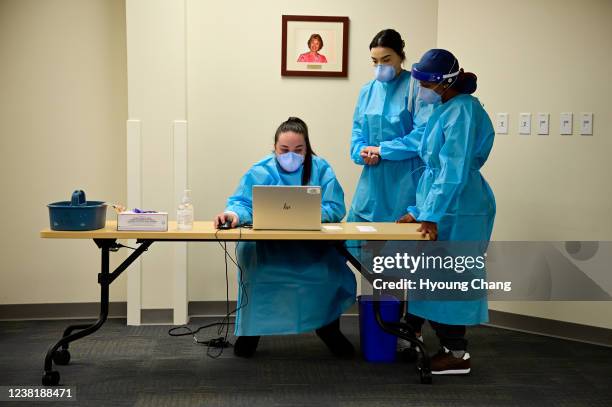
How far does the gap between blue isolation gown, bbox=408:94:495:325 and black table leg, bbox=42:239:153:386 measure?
1258 mm

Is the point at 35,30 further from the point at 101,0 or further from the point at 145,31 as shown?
the point at 145,31

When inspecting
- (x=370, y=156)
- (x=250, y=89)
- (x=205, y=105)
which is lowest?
(x=370, y=156)

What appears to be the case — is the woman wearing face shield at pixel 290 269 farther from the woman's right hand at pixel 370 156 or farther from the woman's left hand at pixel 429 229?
the woman's left hand at pixel 429 229

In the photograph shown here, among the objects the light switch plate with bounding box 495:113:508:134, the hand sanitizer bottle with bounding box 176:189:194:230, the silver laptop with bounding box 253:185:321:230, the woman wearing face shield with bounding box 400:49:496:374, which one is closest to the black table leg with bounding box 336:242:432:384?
the woman wearing face shield with bounding box 400:49:496:374

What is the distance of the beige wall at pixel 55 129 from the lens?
402 centimetres

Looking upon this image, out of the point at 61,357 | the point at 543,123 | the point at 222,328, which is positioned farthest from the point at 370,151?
the point at 61,357

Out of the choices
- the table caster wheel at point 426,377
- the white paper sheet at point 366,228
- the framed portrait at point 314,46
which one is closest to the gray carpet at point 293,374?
the table caster wheel at point 426,377

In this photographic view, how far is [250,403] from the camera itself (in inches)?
111

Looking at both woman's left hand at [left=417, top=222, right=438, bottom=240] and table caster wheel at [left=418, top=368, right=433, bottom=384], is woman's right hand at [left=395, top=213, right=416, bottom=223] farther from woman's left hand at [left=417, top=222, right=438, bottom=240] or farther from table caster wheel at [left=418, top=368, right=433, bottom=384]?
table caster wheel at [left=418, top=368, right=433, bottom=384]

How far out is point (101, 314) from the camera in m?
3.12

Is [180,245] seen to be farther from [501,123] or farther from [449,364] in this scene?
[501,123]

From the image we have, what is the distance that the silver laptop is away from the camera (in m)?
2.86

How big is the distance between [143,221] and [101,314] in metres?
0.53

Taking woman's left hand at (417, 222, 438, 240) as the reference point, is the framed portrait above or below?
above
